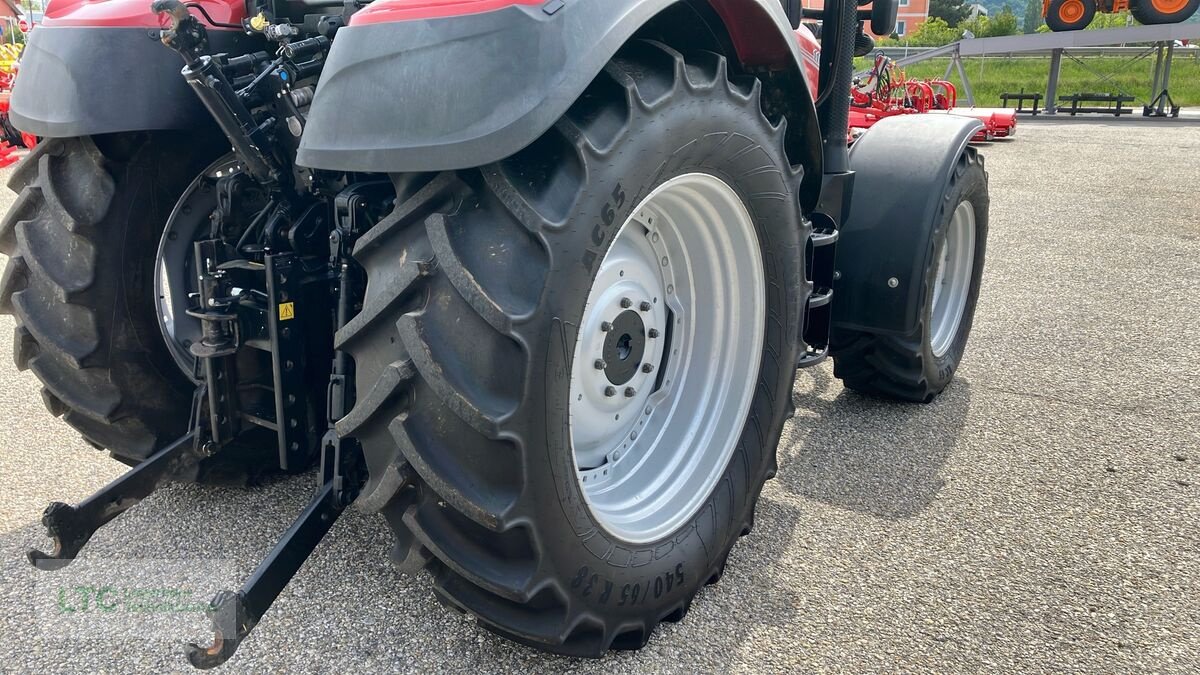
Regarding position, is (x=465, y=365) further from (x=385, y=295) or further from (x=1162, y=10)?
(x=1162, y=10)

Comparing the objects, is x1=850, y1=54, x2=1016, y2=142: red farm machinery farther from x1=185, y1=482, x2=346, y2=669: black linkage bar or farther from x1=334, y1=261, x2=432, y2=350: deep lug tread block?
x1=334, y1=261, x2=432, y2=350: deep lug tread block

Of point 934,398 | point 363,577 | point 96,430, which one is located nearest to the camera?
point 363,577

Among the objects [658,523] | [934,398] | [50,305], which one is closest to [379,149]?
[658,523]

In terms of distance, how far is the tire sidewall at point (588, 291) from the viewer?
1.62 metres

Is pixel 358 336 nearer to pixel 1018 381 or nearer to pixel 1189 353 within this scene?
pixel 1018 381

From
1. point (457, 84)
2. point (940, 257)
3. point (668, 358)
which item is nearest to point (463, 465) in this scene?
point (457, 84)

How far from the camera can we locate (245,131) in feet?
6.71

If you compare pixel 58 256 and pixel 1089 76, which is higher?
pixel 58 256

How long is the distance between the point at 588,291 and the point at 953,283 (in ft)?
9.25

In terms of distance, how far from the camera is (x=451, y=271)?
153cm

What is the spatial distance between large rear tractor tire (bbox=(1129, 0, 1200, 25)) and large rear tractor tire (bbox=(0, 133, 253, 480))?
25.4 meters

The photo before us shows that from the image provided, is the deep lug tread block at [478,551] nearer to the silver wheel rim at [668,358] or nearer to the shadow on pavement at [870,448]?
the silver wheel rim at [668,358]

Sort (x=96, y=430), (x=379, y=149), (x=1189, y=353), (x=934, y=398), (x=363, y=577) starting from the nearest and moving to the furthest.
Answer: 1. (x=379, y=149)
2. (x=363, y=577)
3. (x=96, y=430)
4. (x=934, y=398)
5. (x=1189, y=353)

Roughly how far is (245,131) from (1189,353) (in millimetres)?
4378
